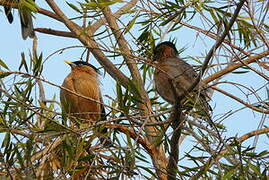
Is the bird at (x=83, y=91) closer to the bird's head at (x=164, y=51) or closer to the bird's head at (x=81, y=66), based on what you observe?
the bird's head at (x=81, y=66)

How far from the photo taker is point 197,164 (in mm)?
4012

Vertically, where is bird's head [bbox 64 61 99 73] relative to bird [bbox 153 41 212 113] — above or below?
above

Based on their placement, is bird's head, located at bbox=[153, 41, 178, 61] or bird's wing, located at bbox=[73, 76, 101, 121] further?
bird's wing, located at bbox=[73, 76, 101, 121]

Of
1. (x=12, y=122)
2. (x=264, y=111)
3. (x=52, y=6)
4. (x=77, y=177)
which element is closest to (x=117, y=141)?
(x=77, y=177)

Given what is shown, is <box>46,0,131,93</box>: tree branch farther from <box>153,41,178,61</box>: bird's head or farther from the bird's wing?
the bird's wing

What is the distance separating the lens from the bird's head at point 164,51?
19.9 ft

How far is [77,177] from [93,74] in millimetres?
2895

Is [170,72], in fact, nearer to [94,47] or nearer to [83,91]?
[94,47]

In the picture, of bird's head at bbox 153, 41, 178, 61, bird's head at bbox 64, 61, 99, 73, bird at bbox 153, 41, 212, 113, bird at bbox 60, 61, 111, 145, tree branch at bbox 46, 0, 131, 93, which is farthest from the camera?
bird's head at bbox 64, 61, 99, 73

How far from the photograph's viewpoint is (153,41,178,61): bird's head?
19.9 feet

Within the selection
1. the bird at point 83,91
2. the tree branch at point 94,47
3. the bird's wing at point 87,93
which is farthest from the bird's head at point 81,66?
the tree branch at point 94,47

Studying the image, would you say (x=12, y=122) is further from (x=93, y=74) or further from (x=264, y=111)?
(x=93, y=74)

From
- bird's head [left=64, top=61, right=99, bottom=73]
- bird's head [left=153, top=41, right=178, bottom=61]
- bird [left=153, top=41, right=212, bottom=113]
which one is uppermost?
bird's head [left=64, top=61, right=99, bottom=73]

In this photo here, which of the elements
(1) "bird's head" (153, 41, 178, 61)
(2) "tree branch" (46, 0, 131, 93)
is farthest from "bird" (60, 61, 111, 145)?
(1) "bird's head" (153, 41, 178, 61)
